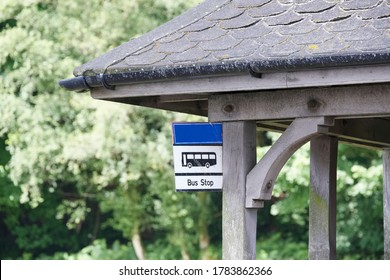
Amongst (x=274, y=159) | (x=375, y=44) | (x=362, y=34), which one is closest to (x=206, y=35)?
(x=274, y=159)

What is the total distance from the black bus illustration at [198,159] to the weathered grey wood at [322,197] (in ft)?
3.41

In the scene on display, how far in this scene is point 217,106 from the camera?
591cm

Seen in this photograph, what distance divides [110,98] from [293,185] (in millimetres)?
9689

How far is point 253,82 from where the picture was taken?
215 inches

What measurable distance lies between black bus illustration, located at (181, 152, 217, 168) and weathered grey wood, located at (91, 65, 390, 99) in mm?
408

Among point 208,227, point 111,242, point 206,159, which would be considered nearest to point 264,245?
point 208,227

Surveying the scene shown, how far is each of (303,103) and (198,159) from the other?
655 mm

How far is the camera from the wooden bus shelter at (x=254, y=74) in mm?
5312

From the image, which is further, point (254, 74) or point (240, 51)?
point (240, 51)

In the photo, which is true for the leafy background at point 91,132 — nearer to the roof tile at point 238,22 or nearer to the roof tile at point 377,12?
the roof tile at point 238,22

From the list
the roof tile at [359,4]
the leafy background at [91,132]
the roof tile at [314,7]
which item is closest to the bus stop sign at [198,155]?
the roof tile at [314,7]

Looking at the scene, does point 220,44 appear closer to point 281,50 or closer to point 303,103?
point 281,50

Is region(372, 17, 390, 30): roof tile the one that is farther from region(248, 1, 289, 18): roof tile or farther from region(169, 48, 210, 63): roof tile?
region(169, 48, 210, 63): roof tile

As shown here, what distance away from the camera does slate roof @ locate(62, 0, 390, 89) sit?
17.3 ft
